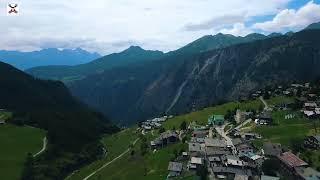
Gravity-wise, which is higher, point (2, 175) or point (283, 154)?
point (283, 154)

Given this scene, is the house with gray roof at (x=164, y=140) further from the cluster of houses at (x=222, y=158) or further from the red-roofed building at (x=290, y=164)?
the red-roofed building at (x=290, y=164)

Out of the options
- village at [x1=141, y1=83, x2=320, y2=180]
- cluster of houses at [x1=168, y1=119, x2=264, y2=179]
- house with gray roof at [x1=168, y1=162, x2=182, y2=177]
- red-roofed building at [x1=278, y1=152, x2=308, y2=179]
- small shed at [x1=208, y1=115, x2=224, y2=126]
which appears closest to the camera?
red-roofed building at [x1=278, y1=152, x2=308, y2=179]

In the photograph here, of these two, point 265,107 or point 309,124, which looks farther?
point 265,107

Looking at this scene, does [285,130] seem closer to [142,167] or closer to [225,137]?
[225,137]

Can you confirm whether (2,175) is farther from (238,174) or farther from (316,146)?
(316,146)

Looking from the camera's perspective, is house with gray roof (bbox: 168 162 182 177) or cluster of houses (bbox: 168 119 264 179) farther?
house with gray roof (bbox: 168 162 182 177)

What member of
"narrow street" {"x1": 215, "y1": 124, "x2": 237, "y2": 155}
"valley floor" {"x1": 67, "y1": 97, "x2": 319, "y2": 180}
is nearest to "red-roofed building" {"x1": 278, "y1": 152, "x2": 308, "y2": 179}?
"valley floor" {"x1": 67, "y1": 97, "x2": 319, "y2": 180}

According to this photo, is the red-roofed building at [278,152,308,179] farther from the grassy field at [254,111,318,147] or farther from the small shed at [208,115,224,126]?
the small shed at [208,115,224,126]

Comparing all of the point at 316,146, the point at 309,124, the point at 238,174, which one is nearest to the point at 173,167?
the point at 238,174

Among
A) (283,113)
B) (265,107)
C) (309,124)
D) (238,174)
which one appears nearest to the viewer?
(238,174)
